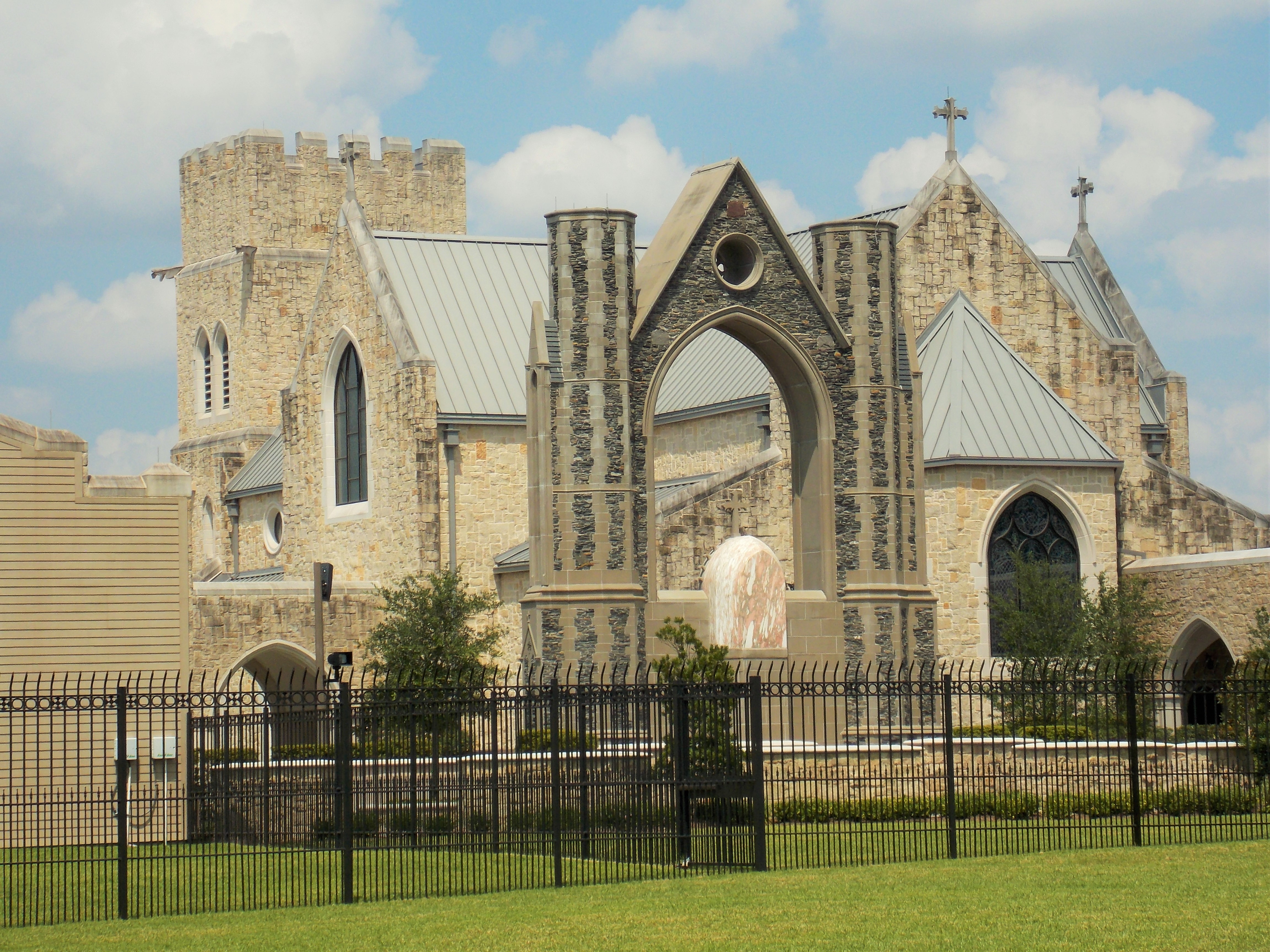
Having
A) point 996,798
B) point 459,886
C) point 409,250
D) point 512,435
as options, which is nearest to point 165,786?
point 459,886

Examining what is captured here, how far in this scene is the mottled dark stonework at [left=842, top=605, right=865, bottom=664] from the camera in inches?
1283

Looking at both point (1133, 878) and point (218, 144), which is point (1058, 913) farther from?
point (218, 144)

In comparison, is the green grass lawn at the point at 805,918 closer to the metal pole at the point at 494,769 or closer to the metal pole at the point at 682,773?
the metal pole at the point at 682,773

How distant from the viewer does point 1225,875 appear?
18.7m

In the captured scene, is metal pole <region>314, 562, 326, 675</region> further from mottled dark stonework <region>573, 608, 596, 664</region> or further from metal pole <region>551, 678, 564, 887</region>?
metal pole <region>551, 678, 564, 887</region>

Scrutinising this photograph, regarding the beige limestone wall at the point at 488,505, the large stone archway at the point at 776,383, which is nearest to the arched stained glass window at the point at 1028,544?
the large stone archway at the point at 776,383

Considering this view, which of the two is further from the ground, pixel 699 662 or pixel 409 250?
pixel 409 250

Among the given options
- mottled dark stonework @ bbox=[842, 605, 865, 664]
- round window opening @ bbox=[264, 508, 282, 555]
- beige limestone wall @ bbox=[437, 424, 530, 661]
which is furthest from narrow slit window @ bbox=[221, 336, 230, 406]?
mottled dark stonework @ bbox=[842, 605, 865, 664]

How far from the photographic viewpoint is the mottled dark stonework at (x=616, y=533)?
1228 inches

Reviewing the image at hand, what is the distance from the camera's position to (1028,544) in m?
37.9

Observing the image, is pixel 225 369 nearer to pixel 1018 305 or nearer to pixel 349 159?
pixel 349 159

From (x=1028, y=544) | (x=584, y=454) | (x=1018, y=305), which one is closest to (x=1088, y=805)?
(x=584, y=454)

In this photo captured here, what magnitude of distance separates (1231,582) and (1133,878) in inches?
800

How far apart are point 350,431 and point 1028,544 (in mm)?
15895
